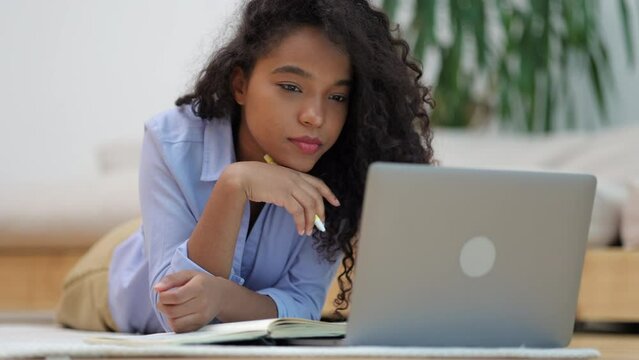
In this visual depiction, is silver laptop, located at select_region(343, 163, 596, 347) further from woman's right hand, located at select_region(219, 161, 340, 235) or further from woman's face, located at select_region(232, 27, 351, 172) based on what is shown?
woman's face, located at select_region(232, 27, 351, 172)

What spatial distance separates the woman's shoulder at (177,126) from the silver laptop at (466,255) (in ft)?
1.62

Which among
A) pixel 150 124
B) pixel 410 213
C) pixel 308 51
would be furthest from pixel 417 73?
pixel 410 213

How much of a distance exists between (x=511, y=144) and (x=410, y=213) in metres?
2.07

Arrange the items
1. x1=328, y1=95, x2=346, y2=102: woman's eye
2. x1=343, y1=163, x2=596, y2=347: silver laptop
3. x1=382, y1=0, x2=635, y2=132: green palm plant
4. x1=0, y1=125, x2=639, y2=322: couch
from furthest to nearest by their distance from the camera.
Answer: x1=382, y1=0, x2=635, y2=132: green palm plant
x1=0, y1=125, x2=639, y2=322: couch
x1=328, y1=95, x2=346, y2=102: woman's eye
x1=343, y1=163, x2=596, y2=347: silver laptop

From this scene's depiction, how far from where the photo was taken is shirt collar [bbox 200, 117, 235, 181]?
5.00ft

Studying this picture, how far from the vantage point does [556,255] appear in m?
1.22

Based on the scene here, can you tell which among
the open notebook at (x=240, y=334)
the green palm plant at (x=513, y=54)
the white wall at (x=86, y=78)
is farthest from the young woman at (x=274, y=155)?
the white wall at (x=86, y=78)

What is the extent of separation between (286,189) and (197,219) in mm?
238

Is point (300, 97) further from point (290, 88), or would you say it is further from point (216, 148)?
point (216, 148)

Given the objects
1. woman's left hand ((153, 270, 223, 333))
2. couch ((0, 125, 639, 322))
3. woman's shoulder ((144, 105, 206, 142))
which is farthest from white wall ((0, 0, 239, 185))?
woman's left hand ((153, 270, 223, 333))

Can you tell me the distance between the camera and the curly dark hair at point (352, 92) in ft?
4.77

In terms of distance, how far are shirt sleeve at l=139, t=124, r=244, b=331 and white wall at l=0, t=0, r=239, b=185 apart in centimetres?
224

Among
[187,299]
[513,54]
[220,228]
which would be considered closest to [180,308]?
[187,299]

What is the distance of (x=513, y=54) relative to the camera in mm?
3676
